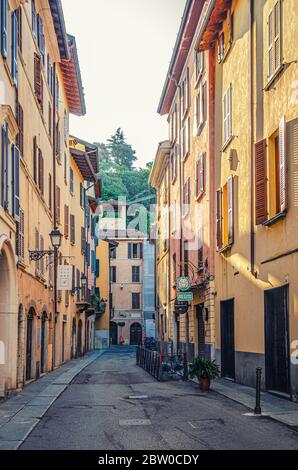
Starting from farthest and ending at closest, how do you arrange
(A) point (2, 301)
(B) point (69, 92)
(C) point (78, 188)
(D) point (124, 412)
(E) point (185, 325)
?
(C) point (78, 188) → (B) point (69, 92) → (E) point (185, 325) → (A) point (2, 301) → (D) point (124, 412)

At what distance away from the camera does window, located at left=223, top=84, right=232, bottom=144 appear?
22531 mm

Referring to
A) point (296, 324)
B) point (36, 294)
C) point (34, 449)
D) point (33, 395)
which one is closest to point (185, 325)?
point (36, 294)

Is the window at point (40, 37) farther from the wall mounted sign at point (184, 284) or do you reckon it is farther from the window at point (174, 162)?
the window at point (174, 162)

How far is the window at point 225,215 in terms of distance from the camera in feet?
71.8

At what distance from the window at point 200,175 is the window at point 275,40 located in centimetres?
931

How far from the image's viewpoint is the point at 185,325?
3194cm

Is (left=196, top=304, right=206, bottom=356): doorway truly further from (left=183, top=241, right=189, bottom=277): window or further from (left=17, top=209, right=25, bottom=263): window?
(left=17, top=209, right=25, bottom=263): window

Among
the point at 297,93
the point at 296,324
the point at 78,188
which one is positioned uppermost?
the point at 78,188

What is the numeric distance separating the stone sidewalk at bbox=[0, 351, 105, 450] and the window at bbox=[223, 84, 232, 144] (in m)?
9.36

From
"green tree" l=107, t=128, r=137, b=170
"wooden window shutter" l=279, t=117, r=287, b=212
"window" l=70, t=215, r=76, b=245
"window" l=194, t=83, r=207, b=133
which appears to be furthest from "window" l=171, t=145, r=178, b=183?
"green tree" l=107, t=128, r=137, b=170

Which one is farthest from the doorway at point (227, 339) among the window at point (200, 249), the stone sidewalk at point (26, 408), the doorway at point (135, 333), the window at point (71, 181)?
the doorway at point (135, 333)

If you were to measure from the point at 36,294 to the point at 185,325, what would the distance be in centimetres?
1001

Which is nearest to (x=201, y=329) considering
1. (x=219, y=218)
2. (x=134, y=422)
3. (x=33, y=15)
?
(x=219, y=218)

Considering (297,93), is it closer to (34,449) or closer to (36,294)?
(34,449)
